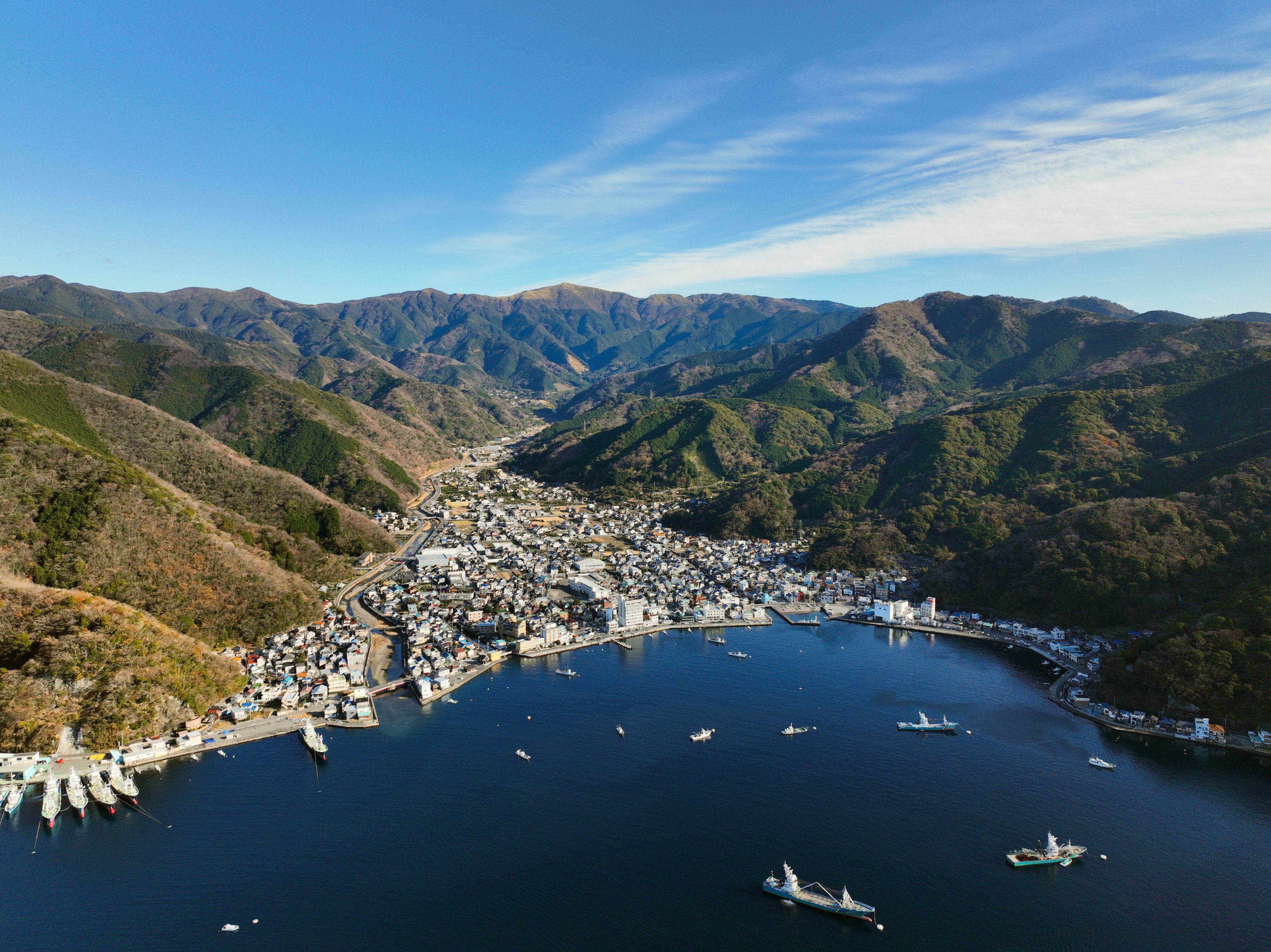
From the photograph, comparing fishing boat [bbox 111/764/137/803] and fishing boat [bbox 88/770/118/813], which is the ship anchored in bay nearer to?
fishing boat [bbox 111/764/137/803]

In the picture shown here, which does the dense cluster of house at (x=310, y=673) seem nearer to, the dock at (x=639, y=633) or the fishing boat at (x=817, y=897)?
the dock at (x=639, y=633)

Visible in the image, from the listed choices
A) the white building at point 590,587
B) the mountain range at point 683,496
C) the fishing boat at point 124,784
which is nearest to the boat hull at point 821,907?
the mountain range at point 683,496

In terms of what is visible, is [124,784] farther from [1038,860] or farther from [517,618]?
[1038,860]

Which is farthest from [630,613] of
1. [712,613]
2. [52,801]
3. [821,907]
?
[52,801]

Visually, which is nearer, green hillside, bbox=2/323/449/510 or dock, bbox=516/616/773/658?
dock, bbox=516/616/773/658

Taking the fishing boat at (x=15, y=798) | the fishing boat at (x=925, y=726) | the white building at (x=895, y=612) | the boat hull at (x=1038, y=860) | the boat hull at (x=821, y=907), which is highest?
the white building at (x=895, y=612)

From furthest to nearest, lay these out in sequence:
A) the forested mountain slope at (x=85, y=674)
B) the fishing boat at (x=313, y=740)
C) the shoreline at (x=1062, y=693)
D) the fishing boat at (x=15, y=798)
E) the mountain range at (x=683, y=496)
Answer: the mountain range at (x=683, y=496) → the shoreline at (x=1062, y=693) → the fishing boat at (x=313, y=740) → the forested mountain slope at (x=85, y=674) → the fishing boat at (x=15, y=798)

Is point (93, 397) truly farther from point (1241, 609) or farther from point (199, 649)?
point (1241, 609)

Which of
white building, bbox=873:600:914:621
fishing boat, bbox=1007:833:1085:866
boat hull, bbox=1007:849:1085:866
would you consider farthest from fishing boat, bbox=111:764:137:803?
white building, bbox=873:600:914:621
